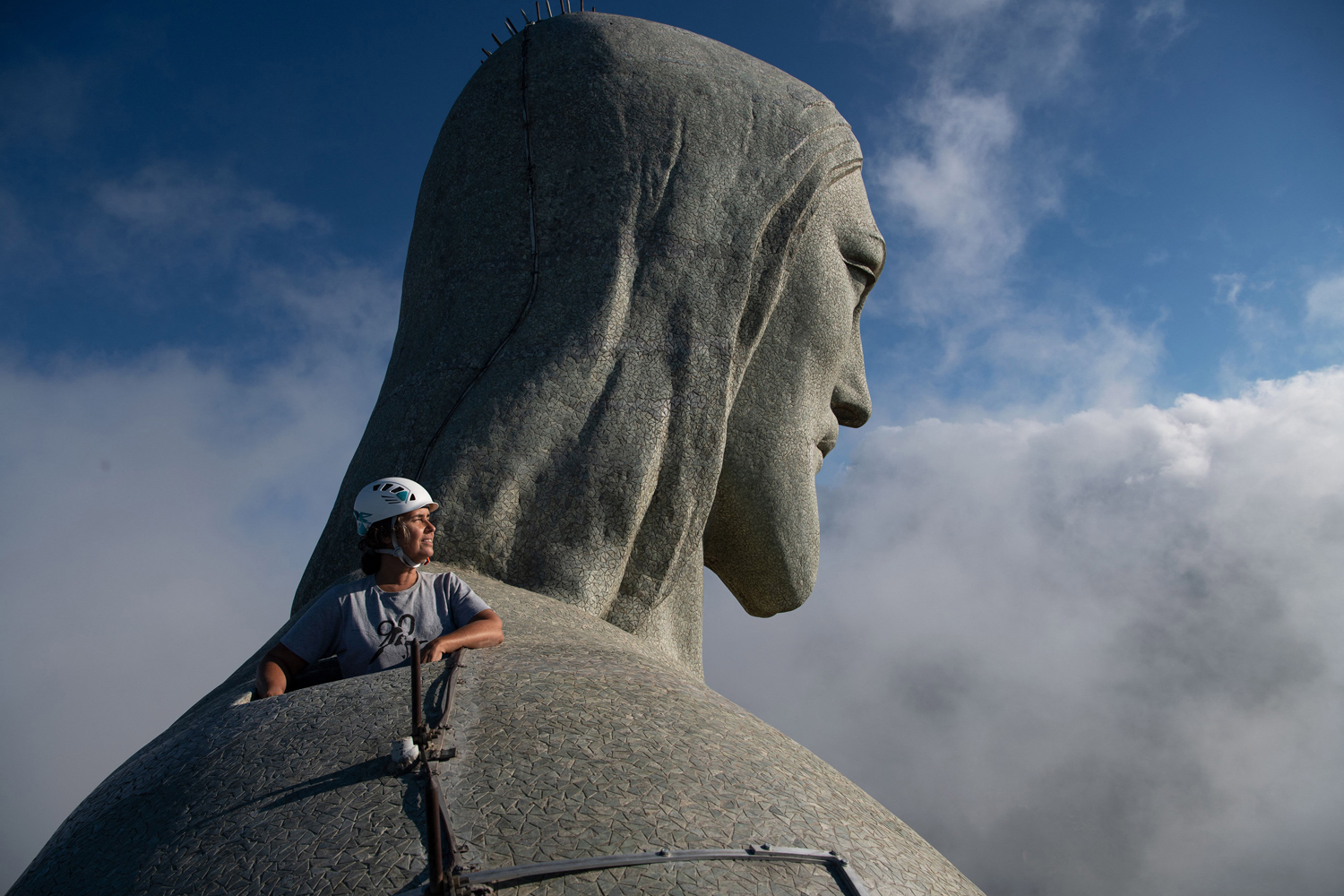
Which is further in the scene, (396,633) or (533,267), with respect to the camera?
(533,267)

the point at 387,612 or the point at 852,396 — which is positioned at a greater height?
the point at 852,396

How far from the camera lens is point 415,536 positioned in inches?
121

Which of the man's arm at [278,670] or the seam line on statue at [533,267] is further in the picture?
the seam line on statue at [533,267]

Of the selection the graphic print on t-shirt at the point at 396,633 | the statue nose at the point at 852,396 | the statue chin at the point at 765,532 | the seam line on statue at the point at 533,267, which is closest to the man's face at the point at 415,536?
the graphic print on t-shirt at the point at 396,633

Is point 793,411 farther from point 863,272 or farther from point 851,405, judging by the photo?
point 863,272

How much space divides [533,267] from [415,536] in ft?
6.52

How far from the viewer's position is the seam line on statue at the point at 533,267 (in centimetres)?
433

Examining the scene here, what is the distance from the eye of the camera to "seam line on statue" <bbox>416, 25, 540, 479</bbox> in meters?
4.33

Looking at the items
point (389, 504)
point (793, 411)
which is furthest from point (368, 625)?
point (793, 411)

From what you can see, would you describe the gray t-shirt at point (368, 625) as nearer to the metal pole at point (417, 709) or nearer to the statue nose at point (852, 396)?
the metal pole at point (417, 709)

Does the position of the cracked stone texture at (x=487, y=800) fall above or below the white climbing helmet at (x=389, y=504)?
below

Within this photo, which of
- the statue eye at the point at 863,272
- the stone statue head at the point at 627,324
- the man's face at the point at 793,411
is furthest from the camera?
the statue eye at the point at 863,272

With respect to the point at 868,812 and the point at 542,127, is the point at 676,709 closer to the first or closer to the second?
the point at 868,812

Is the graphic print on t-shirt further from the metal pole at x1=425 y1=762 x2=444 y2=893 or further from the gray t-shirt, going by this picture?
the metal pole at x1=425 y1=762 x2=444 y2=893
